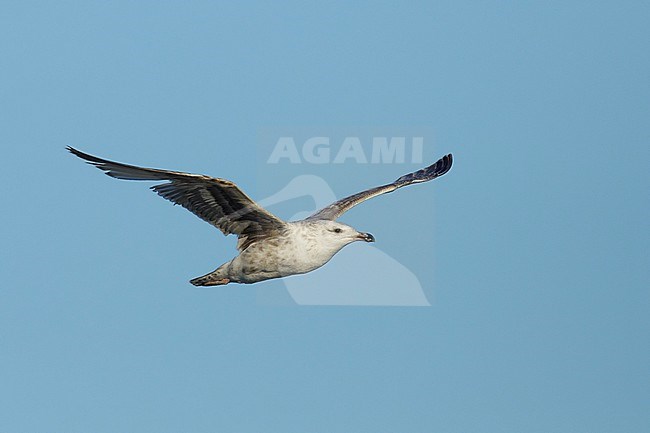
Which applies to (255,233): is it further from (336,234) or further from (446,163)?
(446,163)

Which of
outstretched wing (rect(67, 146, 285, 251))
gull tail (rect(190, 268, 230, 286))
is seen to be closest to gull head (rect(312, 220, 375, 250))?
outstretched wing (rect(67, 146, 285, 251))

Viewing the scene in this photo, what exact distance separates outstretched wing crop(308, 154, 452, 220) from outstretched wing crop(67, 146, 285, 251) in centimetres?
122

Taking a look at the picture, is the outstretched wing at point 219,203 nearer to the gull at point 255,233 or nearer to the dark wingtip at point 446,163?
the gull at point 255,233

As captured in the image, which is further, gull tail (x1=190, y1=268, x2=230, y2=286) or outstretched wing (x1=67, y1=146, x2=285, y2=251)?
gull tail (x1=190, y1=268, x2=230, y2=286)

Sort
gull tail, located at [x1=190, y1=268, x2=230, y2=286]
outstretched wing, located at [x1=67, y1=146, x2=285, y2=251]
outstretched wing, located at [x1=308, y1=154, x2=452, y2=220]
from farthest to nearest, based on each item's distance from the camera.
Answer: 1. outstretched wing, located at [x1=308, y1=154, x2=452, y2=220]
2. gull tail, located at [x1=190, y1=268, x2=230, y2=286]
3. outstretched wing, located at [x1=67, y1=146, x2=285, y2=251]

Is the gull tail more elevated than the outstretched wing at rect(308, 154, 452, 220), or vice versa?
the outstretched wing at rect(308, 154, 452, 220)

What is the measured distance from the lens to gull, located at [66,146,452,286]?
13984mm

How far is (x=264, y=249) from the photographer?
14.2m

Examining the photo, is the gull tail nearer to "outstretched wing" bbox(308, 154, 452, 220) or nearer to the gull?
the gull

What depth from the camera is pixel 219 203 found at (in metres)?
14.3

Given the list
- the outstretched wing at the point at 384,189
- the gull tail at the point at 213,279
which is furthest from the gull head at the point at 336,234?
the gull tail at the point at 213,279

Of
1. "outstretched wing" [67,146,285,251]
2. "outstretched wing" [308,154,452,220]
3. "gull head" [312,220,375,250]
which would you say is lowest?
"gull head" [312,220,375,250]

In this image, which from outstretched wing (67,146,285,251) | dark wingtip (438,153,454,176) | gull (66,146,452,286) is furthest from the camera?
dark wingtip (438,153,454,176)

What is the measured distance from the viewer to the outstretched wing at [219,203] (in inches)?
533
